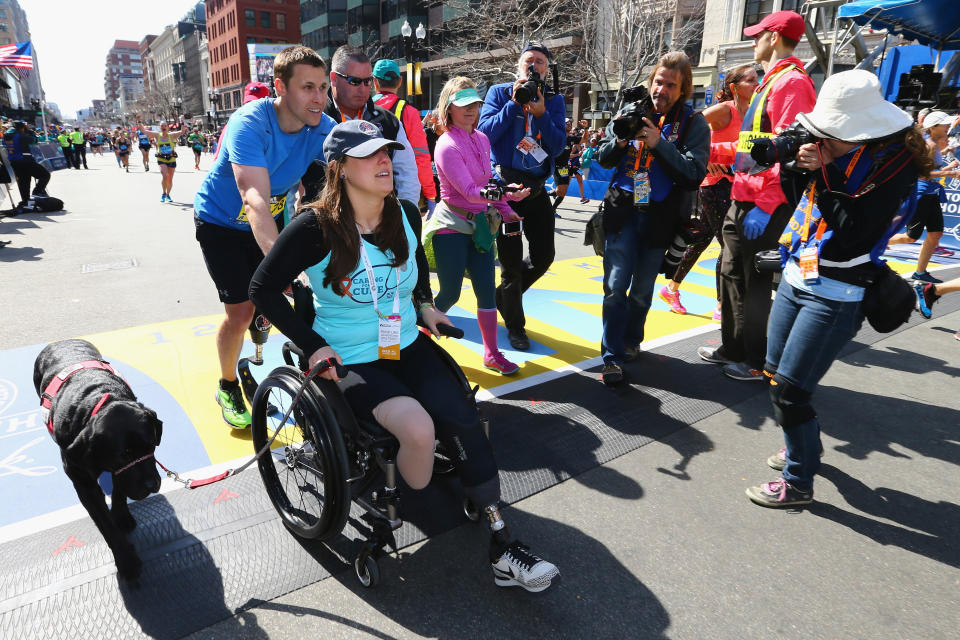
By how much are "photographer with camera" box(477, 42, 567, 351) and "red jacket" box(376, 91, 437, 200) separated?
0.50 metres

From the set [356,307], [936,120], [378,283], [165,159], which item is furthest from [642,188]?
[165,159]

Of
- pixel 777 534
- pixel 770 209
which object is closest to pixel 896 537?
pixel 777 534

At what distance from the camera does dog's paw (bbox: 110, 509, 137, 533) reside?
8.04ft

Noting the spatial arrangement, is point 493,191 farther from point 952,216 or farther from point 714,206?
point 952,216

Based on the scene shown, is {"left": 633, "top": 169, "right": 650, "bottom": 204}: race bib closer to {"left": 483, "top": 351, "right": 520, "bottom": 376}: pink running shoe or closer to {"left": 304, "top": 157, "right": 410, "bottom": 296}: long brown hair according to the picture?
{"left": 483, "top": 351, "right": 520, "bottom": 376}: pink running shoe

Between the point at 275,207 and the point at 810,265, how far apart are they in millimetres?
2747

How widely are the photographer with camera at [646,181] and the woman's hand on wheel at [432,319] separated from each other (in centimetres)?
168

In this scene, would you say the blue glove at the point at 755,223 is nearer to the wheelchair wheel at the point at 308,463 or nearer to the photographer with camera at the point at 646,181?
the photographer with camera at the point at 646,181

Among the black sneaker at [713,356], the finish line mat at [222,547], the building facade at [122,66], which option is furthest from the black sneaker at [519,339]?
the building facade at [122,66]

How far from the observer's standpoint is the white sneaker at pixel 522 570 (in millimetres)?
2135

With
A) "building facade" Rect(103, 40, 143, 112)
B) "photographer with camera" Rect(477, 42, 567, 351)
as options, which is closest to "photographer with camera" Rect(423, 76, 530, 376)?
"photographer with camera" Rect(477, 42, 567, 351)

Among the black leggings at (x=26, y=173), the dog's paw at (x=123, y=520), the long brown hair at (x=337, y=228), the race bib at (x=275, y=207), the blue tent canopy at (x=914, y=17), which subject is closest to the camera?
the long brown hair at (x=337, y=228)

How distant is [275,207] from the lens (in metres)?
3.29

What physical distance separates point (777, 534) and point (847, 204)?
1.50 meters
